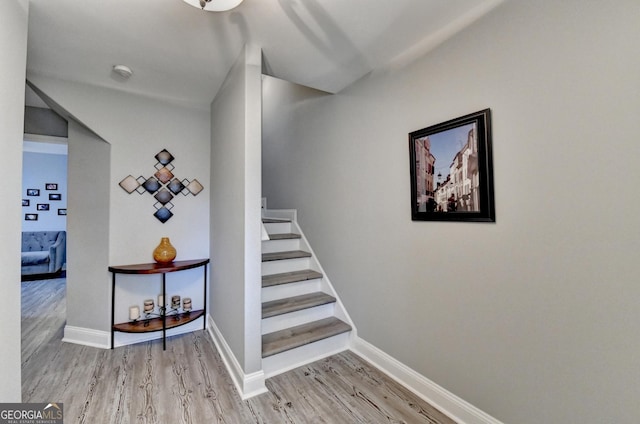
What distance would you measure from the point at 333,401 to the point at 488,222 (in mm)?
1508

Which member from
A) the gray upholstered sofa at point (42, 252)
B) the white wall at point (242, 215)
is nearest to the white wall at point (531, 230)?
the white wall at point (242, 215)

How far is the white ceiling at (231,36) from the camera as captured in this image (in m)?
1.56

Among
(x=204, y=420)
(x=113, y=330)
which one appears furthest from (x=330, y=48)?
(x=113, y=330)

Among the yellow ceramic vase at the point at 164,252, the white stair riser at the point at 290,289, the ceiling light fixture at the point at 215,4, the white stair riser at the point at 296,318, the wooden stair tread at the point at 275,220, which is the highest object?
the ceiling light fixture at the point at 215,4

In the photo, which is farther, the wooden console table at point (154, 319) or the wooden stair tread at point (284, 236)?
the wooden stair tread at point (284, 236)

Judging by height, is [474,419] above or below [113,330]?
below

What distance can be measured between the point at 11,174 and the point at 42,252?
586 centimetres

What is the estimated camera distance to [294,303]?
2.53 m

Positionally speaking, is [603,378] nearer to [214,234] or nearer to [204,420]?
[204,420]

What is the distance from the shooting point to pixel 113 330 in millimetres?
2514

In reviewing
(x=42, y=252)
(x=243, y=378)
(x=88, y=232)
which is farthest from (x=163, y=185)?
(x=42, y=252)

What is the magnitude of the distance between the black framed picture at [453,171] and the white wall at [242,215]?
3.71ft

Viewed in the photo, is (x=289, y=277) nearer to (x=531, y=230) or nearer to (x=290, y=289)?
(x=290, y=289)

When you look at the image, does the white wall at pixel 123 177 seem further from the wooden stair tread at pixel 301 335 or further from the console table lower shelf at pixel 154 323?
the wooden stair tread at pixel 301 335
